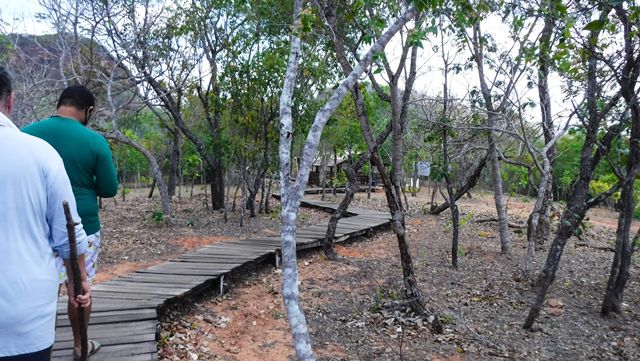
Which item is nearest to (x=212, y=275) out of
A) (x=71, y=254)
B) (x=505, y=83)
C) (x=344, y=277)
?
(x=344, y=277)

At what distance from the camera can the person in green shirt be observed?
8.04 ft

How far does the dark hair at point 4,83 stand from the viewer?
1.50 m

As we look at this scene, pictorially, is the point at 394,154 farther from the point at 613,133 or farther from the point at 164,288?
the point at 164,288

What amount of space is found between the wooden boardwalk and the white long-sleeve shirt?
1.80 meters

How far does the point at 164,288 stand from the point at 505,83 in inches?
235

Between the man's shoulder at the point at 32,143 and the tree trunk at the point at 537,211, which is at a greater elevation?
the man's shoulder at the point at 32,143

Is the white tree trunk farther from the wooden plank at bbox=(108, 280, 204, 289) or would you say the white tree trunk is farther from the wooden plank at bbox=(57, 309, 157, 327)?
the wooden plank at bbox=(108, 280, 204, 289)

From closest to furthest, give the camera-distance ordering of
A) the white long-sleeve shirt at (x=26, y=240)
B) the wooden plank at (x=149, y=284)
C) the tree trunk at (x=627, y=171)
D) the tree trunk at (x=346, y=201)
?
the white long-sleeve shirt at (x=26, y=240) → the tree trunk at (x=627, y=171) → the wooden plank at (x=149, y=284) → the tree trunk at (x=346, y=201)

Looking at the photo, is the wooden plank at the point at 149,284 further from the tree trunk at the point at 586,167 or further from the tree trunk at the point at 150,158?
the tree trunk at the point at 150,158

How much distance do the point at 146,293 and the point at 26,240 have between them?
10.0 feet

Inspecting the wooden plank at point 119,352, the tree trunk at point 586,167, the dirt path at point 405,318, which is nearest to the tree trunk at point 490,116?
the dirt path at point 405,318

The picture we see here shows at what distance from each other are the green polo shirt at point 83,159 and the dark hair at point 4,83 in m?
0.96

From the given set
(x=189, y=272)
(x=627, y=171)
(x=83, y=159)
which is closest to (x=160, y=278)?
(x=189, y=272)

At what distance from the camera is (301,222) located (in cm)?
1091
